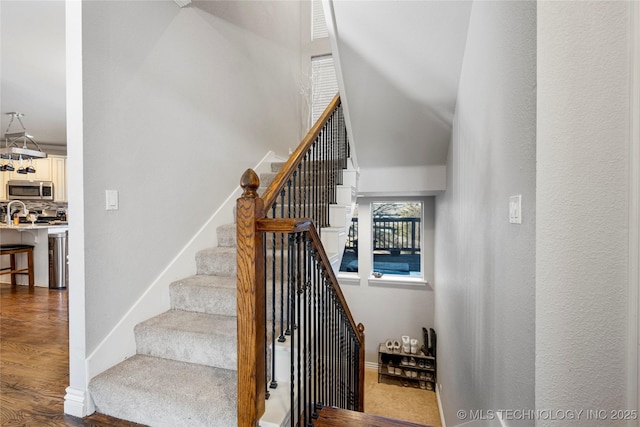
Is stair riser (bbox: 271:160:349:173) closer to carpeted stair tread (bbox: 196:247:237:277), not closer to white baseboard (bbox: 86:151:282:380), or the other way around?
white baseboard (bbox: 86:151:282:380)

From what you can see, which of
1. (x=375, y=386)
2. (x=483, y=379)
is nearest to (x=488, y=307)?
(x=483, y=379)

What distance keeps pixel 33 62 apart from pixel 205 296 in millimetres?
3174

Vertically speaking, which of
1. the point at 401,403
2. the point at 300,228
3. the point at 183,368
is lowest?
the point at 401,403

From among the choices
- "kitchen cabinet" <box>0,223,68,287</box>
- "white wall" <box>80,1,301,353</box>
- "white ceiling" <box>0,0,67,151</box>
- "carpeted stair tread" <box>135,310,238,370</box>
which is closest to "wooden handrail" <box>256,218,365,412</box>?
"carpeted stair tread" <box>135,310,238,370</box>

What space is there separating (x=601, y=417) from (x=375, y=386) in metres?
4.37

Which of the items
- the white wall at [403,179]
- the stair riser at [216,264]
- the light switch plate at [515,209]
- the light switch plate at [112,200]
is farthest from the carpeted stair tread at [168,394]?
the white wall at [403,179]

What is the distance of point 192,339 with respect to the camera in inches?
71.6

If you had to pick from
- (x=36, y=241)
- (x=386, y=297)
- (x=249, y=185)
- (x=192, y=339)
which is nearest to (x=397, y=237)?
(x=386, y=297)

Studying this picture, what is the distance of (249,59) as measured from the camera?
339 centimetres

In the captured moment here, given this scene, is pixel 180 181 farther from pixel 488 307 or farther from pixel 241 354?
pixel 488 307

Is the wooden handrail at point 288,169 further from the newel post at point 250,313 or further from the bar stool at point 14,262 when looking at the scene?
the bar stool at point 14,262

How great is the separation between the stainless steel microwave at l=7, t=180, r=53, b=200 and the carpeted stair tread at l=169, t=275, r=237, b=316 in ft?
19.2

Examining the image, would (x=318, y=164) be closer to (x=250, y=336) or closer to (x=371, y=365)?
(x=250, y=336)

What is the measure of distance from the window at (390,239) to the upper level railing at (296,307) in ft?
8.59
